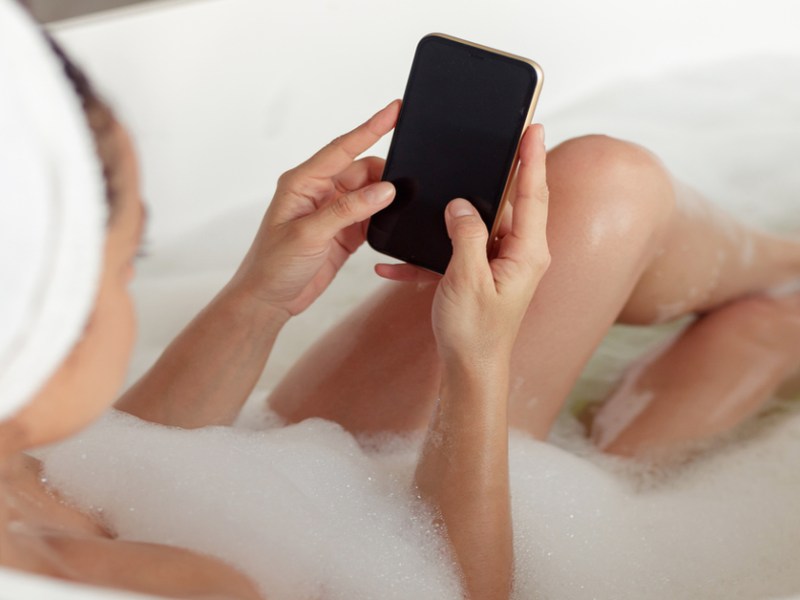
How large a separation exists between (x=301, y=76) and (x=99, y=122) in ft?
2.56

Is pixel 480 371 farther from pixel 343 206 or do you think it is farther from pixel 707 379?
pixel 707 379

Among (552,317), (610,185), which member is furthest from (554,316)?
(610,185)

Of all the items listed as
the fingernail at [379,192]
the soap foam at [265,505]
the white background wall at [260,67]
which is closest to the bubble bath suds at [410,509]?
the soap foam at [265,505]

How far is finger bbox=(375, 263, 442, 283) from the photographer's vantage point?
762mm

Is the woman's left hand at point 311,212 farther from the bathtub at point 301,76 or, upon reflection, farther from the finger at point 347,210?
the bathtub at point 301,76

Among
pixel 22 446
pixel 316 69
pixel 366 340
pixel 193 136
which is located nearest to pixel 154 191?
pixel 193 136

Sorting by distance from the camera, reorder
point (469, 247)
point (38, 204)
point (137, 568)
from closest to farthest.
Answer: point (38, 204)
point (137, 568)
point (469, 247)

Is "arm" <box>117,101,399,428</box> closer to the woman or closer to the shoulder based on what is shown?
the woman

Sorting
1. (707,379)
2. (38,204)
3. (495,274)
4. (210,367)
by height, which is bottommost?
(707,379)

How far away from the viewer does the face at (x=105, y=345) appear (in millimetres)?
424

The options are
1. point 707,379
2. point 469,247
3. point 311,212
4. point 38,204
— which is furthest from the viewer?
point 707,379

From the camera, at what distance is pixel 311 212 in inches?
28.9

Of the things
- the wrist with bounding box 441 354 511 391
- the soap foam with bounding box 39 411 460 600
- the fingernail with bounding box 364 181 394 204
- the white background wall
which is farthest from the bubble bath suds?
the white background wall

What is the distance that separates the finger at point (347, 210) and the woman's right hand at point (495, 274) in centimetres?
6
